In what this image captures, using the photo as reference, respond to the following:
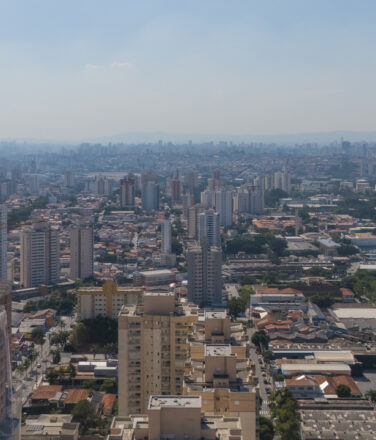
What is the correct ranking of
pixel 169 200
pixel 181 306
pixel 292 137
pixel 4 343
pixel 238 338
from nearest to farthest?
pixel 4 343
pixel 238 338
pixel 181 306
pixel 169 200
pixel 292 137

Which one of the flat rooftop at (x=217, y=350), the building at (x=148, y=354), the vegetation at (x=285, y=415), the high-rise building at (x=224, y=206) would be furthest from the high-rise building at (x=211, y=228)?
the flat rooftop at (x=217, y=350)

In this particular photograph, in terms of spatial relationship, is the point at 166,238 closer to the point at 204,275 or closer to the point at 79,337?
the point at 204,275

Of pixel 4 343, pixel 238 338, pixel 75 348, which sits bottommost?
pixel 75 348

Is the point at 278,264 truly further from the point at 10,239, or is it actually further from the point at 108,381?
the point at 108,381

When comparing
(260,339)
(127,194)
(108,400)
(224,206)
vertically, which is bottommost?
(108,400)

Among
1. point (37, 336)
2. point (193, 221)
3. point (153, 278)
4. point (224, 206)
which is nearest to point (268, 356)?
point (37, 336)

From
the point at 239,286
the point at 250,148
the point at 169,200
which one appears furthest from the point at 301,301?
the point at 250,148
